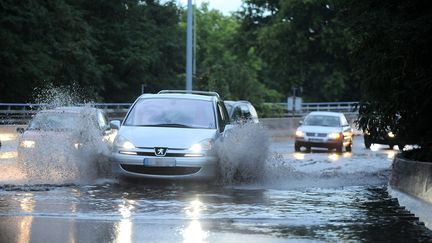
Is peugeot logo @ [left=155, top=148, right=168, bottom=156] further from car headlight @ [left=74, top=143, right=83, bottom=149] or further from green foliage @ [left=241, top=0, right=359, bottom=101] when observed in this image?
green foliage @ [left=241, top=0, right=359, bottom=101]

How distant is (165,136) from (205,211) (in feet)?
10.7

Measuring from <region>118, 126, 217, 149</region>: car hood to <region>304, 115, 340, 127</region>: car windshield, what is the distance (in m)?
17.5

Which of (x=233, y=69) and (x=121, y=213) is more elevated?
(x=233, y=69)

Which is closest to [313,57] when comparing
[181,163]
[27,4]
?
[27,4]

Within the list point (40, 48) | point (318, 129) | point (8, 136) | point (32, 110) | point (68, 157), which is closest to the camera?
point (68, 157)

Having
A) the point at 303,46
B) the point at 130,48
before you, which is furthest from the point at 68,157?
the point at 303,46

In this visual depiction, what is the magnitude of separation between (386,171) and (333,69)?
2237 inches

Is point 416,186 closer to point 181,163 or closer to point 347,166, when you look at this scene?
point 181,163

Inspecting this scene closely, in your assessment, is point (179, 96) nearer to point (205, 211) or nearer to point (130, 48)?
point (205, 211)

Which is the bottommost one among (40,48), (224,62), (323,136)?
(323,136)

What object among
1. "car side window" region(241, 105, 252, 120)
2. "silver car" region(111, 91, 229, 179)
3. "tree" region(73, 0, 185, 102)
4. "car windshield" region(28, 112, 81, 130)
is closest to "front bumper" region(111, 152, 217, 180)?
"silver car" region(111, 91, 229, 179)

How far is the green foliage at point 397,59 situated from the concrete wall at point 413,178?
785 mm

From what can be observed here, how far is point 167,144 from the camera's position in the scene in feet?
42.7

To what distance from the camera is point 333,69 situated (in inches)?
2933
